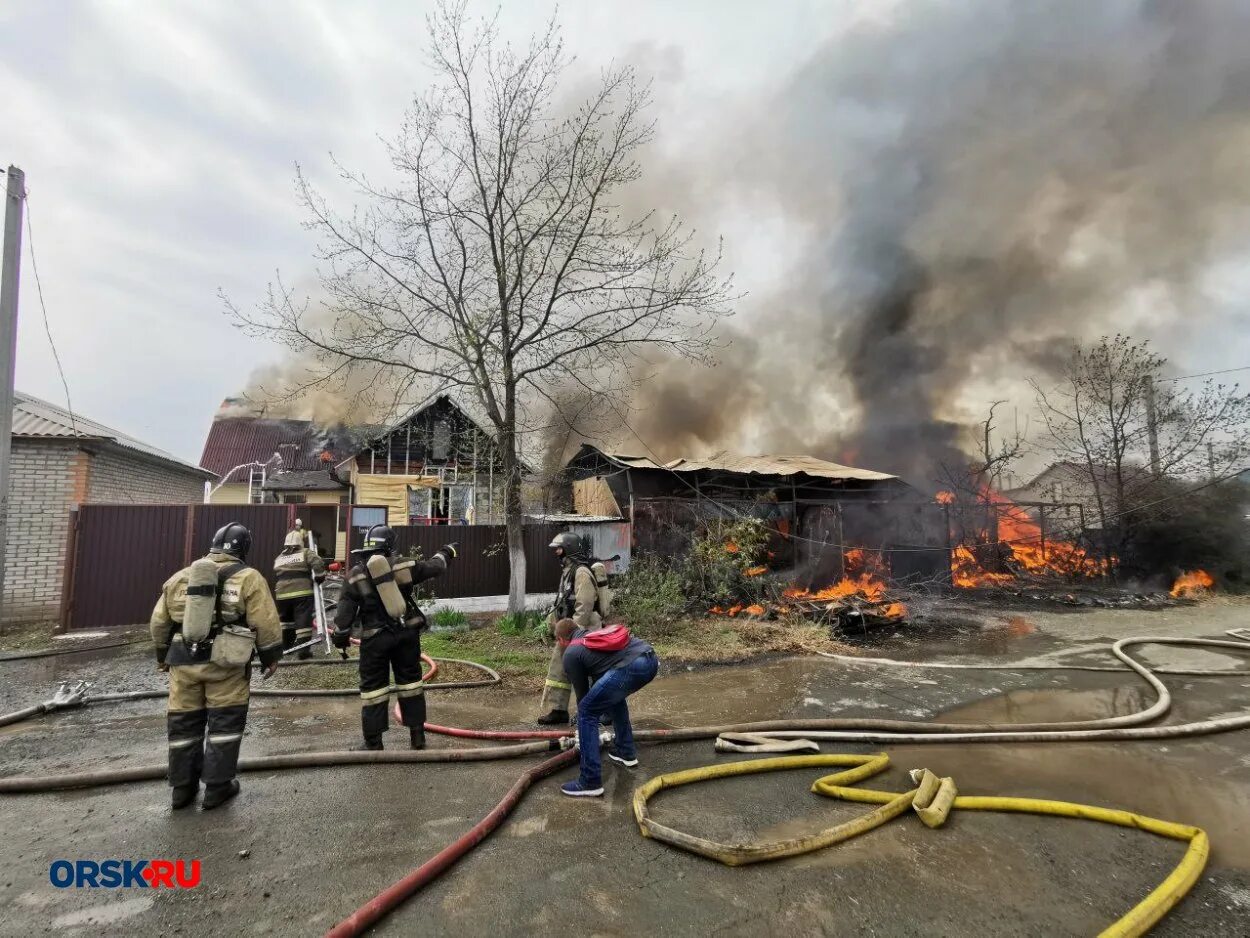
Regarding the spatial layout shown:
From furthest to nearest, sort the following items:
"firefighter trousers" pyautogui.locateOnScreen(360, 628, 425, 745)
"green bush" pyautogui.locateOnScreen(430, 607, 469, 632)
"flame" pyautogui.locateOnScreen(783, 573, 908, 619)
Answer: "flame" pyautogui.locateOnScreen(783, 573, 908, 619)
"green bush" pyautogui.locateOnScreen(430, 607, 469, 632)
"firefighter trousers" pyautogui.locateOnScreen(360, 628, 425, 745)

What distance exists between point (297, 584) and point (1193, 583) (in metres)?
19.9

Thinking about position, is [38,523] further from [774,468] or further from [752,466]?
[774,468]

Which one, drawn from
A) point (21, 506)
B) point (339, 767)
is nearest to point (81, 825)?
point (339, 767)

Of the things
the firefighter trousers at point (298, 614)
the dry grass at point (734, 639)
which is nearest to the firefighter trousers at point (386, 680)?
the dry grass at point (734, 639)

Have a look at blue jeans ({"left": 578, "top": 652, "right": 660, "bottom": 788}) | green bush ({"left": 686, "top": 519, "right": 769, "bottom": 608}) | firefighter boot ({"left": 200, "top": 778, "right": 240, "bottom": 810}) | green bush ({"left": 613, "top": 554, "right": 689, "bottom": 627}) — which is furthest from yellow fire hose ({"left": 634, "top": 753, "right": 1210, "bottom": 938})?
green bush ({"left": 686, "top": 519, "right": 769, "bottom": 608})

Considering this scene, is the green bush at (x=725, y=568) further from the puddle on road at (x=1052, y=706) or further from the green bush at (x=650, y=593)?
the puddle on road at (x=1052, y=706)

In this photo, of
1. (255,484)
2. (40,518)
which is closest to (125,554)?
(40,518)

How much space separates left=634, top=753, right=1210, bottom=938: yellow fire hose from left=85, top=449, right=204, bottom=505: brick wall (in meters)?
12.0

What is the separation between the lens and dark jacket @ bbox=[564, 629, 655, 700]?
12.2 feet

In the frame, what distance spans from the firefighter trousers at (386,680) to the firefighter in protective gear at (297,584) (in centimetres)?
404

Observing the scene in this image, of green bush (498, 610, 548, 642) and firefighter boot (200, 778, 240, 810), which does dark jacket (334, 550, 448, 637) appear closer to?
firefighter boot (200, 778, 240, 810)

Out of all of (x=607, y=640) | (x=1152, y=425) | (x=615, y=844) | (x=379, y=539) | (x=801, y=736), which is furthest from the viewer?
(x=1152, y=425)

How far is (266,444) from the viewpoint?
89.6 feet

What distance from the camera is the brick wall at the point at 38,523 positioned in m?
9.30
